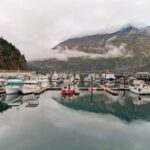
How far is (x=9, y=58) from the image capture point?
172 m

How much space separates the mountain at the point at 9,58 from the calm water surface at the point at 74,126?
95828mm

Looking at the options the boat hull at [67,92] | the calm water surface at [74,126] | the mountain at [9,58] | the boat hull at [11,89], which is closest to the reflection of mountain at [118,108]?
the calm water surface at [74,126]

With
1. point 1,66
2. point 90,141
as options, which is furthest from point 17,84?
point 1,66

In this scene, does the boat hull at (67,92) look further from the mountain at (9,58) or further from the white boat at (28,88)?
the mountain at (9,58)

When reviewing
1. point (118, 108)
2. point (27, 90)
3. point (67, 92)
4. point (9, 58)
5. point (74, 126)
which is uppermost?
point (9, 58)

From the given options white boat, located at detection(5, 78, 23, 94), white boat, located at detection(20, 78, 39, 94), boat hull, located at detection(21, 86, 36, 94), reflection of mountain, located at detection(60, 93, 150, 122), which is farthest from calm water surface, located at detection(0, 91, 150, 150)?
white boat, located at detection(20, 78, 39, 94)

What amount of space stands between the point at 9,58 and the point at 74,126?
133 meters

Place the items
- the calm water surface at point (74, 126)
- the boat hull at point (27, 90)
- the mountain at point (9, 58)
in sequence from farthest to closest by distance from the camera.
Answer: the mountain at point (9, 58) → the boat hull at point (27, 90) → the calm water surface at point (74, 126)

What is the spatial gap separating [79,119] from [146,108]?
67.1ft

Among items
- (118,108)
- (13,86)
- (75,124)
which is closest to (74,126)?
(75,124)

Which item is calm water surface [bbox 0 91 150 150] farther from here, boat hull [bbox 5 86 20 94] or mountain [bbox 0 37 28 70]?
mountain [bbox 0 37 28 70]

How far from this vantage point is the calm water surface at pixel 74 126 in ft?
122

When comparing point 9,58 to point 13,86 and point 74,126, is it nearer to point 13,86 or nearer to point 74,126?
point 13,86

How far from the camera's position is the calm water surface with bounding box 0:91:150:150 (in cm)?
3716
